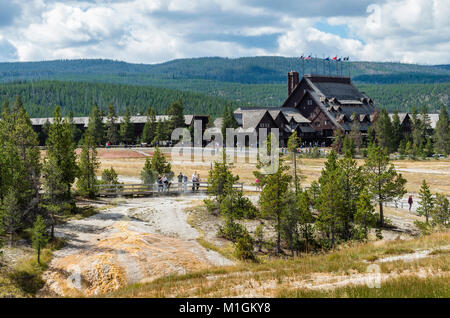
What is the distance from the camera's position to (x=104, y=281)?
1884 cm

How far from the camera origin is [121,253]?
21.4 meters

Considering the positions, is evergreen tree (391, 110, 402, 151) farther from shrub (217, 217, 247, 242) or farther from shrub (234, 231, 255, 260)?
shrub (234, 231, 255, 260)

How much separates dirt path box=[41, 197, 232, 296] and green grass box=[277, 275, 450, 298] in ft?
29.7

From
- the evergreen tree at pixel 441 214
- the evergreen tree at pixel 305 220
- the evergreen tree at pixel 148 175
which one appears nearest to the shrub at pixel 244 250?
the evergreen tree at pixel 305 220

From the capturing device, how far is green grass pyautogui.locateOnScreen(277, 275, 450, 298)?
1024 centimetres

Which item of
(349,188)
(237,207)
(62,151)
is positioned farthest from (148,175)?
(349,188)

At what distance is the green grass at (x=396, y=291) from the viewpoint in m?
10.2

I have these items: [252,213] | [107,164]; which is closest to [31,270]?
[252,213]

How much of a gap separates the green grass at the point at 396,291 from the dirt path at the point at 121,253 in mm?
9049

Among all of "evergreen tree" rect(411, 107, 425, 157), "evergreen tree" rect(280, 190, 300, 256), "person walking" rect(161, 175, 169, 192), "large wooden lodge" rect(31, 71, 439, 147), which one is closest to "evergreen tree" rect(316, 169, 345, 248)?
"evergreen tree" rect(280, 190, 300, 256)

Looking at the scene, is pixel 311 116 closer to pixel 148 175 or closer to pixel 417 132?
pixel 417 132
